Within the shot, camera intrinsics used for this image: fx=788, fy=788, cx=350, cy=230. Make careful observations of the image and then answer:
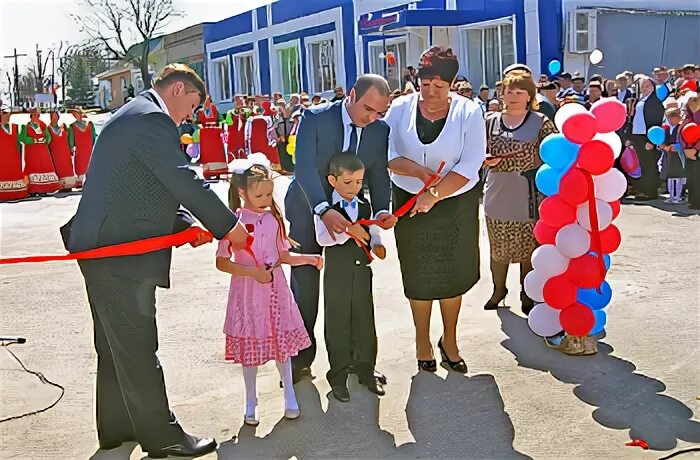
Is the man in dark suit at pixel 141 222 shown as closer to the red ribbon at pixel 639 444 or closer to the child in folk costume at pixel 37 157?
the red ribbon at pixel 639 444

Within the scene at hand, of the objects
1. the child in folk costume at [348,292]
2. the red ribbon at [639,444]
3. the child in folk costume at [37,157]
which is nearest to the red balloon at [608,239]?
the red ribbon at [639,444]

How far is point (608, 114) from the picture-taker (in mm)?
4734

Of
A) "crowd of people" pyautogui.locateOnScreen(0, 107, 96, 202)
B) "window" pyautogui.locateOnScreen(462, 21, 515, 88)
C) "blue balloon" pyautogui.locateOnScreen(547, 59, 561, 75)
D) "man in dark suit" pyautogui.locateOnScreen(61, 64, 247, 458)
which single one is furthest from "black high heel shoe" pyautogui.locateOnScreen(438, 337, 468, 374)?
"window" pyautogui.locateOnScreen(462, 21, 515, 88)

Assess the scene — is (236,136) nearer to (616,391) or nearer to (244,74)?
(244,74)

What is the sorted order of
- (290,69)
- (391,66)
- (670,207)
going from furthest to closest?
1. (290,69)
2. (391,66)
3. (670,207)

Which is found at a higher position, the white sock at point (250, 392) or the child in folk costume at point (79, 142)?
the child in folk costume at point (79, 142)

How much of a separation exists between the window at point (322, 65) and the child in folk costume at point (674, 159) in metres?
16.5

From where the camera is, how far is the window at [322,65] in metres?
27.0

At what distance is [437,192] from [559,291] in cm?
109

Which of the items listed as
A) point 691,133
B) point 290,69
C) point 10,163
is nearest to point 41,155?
point 10,163

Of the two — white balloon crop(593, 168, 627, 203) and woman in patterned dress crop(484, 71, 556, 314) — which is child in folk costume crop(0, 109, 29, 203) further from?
white balloon crop(593, 168, 627, 203)

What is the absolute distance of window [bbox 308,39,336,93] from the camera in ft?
88.7

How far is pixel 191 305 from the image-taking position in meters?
6.82

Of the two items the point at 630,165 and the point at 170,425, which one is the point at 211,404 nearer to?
the point at 170,425
